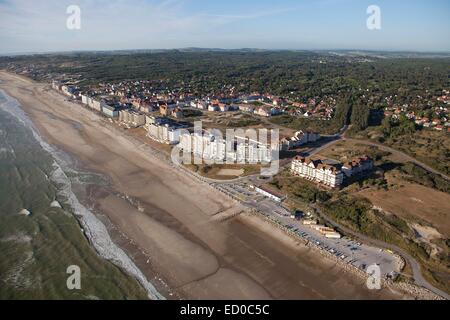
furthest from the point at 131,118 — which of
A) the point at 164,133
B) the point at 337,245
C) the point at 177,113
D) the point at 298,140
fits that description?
the point at 337,245

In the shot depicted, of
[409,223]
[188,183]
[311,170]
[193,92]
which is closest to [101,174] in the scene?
[188,183]

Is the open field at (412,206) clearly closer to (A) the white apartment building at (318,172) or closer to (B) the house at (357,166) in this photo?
(A) the white apartment building at (318,172)

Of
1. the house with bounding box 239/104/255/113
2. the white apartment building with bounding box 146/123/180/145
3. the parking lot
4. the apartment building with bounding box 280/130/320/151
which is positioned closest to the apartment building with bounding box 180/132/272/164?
the apartment building with bounding box 280/130/320/151

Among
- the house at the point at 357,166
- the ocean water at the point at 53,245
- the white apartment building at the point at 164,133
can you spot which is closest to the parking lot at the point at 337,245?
the house at the point at 357,166

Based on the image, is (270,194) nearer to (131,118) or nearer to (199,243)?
(199,243)

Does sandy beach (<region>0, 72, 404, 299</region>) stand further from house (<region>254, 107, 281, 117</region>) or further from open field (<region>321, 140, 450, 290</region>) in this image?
house (<region>254, 107, 281, 117</region>)

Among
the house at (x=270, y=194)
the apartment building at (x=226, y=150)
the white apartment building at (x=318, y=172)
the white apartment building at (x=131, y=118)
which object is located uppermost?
the white apartment building at (x=131, y=118)
